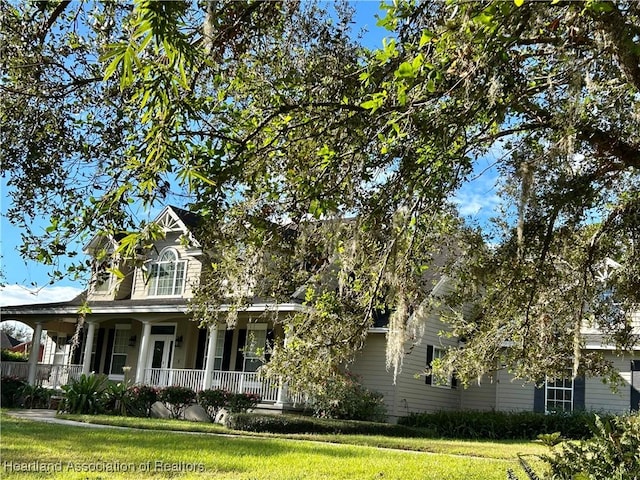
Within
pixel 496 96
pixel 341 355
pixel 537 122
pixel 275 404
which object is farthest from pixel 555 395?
pixel 496 96

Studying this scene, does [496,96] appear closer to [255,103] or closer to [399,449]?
[255,103]

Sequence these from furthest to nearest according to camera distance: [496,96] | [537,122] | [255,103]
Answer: [537,122] → [255,103] → [496,96]

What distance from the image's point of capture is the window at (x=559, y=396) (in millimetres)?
18859

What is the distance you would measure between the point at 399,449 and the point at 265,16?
808 centimetres

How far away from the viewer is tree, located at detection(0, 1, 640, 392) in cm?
482

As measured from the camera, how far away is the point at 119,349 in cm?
2422

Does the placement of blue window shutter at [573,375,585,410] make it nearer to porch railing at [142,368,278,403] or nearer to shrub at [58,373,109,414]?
porch railing at [142,368,278,403]

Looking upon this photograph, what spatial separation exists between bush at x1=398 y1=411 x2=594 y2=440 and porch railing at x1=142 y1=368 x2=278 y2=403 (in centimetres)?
465

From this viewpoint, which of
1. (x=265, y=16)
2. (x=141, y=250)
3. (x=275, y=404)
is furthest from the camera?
(x=275, y=404)

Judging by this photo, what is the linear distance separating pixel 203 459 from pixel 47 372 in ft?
57.8

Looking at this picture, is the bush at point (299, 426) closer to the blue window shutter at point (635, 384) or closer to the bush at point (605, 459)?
the blue window shutter at point (635, 384)

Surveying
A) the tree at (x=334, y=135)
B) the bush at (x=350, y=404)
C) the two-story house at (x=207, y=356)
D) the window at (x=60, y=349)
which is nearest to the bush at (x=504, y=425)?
the two-story house at (x=207, y=356)

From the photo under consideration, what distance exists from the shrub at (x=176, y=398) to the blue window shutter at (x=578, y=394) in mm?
10495

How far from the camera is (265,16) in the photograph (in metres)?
6.30
